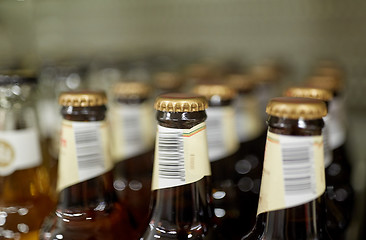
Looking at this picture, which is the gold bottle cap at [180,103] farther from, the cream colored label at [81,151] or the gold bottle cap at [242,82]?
the gold bottle cap at [242,82]

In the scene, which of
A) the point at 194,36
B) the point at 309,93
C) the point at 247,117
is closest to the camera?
the point at 309,93

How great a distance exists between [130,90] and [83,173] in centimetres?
35

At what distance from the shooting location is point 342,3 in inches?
76.9

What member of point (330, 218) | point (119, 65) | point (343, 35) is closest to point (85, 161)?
point (330, 218)

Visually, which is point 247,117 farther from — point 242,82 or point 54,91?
point 54,91

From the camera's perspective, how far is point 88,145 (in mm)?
755

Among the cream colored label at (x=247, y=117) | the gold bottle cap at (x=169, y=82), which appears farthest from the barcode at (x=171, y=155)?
the gold bottle cap at (x=169, y=82)

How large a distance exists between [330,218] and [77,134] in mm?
506

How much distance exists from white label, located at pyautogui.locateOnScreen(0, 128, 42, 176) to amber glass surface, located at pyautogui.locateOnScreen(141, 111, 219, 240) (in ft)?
1.11

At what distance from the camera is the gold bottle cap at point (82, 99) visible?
2.48 feet

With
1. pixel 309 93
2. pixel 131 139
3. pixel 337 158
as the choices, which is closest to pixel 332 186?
pixel 337 158

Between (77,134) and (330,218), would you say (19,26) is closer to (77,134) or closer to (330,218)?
(77,134)

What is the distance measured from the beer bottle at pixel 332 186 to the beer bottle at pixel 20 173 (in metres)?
0.55

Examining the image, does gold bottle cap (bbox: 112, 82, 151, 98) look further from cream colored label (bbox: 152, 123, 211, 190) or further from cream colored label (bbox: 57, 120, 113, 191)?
cream colored label (bbox: 152, 123, 211, 190)
